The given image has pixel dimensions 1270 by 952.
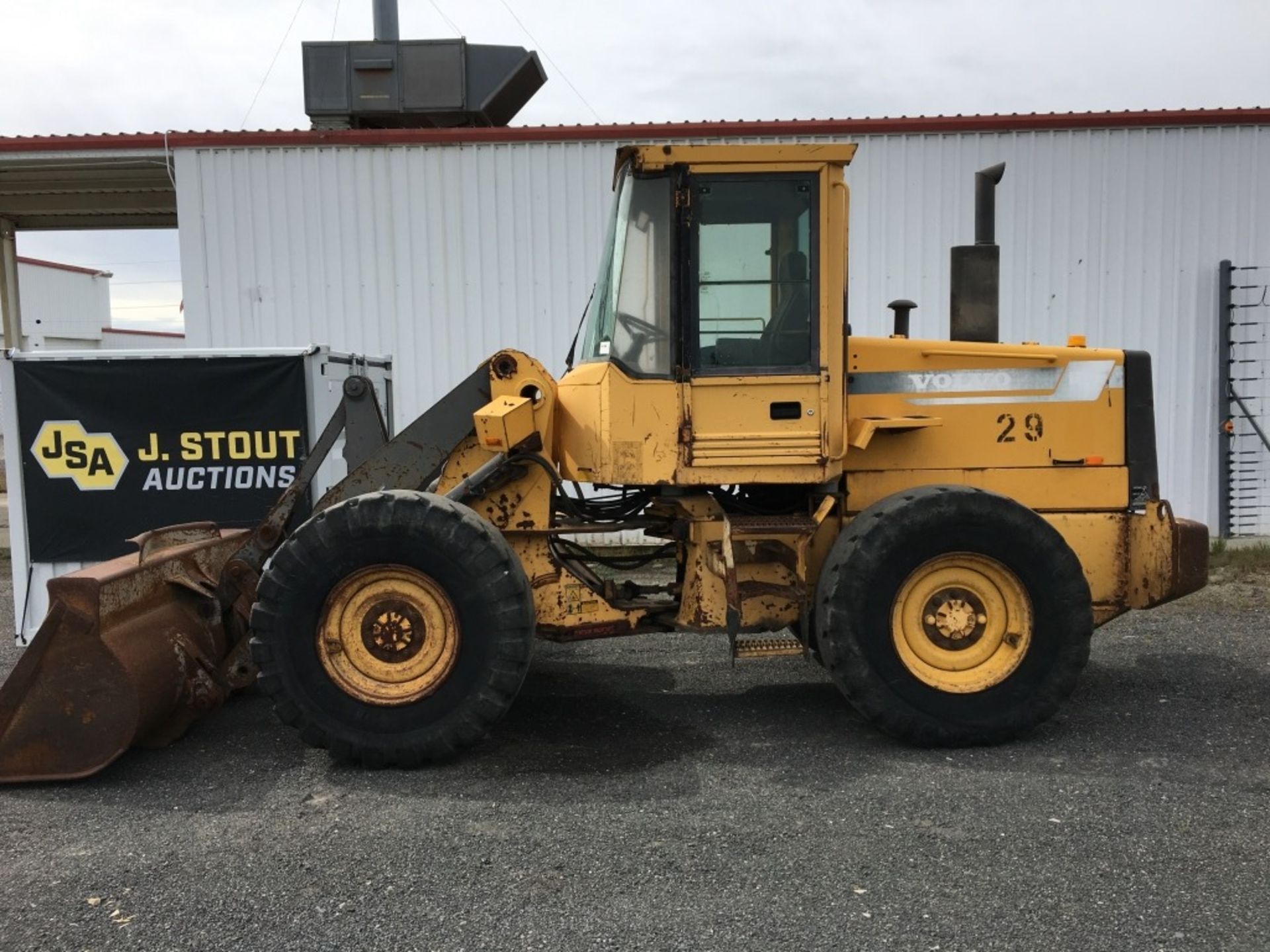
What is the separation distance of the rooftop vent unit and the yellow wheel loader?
6.23m

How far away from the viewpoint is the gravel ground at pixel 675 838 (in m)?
3.13

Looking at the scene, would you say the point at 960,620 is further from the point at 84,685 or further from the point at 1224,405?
the point at 1224,405

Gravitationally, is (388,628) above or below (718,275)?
below

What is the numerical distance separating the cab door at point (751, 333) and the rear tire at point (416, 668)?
1124 mm

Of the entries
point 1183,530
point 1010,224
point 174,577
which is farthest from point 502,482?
point 1010,224

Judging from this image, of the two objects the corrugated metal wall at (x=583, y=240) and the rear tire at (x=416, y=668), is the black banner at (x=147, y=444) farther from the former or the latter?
the corrugated metal wall at (x=583, y=240)

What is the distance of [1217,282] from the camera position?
10000 millimetres

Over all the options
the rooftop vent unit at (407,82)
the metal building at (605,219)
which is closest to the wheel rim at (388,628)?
the metal building at (605,219)

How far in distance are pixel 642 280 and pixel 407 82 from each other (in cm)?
703

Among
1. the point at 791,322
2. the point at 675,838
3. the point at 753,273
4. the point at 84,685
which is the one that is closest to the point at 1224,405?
the point at 791,322

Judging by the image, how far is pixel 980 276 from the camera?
5.49 meters

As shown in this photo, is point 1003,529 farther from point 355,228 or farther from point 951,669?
point 355,228

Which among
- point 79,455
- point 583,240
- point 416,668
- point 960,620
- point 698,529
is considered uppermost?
point 583,240

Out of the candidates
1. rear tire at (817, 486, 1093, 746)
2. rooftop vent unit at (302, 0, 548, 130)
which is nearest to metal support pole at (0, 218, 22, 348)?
rooftop vent unit at (302, 0, 548, 130)
